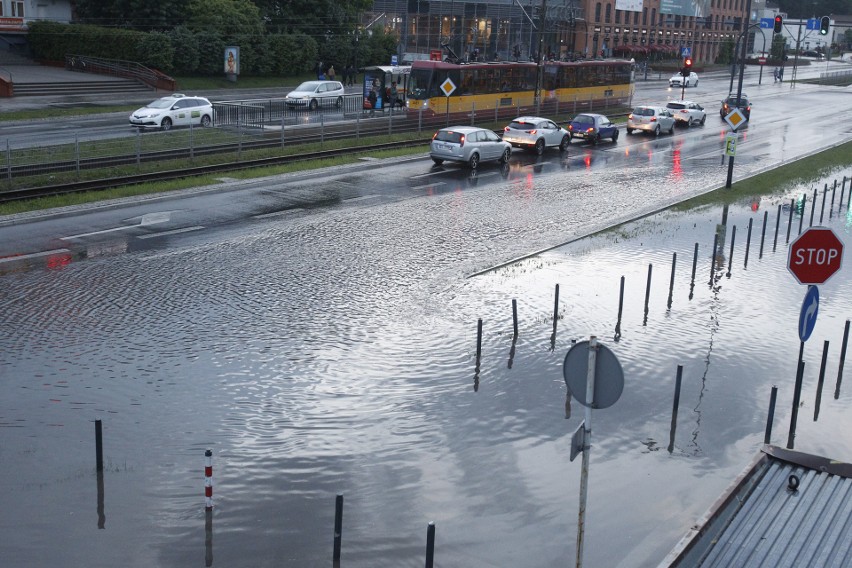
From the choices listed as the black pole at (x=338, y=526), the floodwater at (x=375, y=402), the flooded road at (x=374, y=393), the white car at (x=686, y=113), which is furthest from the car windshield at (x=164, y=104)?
the black pole at (x=338, y=526)

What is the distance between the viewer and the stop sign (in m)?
11.0

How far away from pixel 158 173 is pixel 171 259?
9.86 metres

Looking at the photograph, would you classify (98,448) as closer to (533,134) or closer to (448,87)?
(533,134)

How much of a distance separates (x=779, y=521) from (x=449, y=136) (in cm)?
2501

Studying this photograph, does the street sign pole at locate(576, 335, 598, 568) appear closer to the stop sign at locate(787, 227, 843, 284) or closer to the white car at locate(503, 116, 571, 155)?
the stop sign at locate(787, 227, 843, 284)

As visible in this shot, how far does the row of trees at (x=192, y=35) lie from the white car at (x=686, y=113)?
2629cm

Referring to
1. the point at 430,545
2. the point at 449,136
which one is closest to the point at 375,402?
the point at 430,545

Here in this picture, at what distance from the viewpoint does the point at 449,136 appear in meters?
32.5

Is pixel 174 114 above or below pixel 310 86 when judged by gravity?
below

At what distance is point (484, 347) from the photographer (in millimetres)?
14297

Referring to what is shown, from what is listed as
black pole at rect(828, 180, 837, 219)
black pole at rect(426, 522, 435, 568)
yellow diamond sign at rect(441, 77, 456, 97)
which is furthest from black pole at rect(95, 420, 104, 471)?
yellow diamond sign at rect(441, 77, 456, 97)

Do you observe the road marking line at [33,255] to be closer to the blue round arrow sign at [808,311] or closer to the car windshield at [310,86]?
the blue round arrow sign at [808,311]

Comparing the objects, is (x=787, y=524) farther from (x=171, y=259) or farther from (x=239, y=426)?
(x=171, y=259)

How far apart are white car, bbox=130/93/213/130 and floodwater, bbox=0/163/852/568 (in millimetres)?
19534
